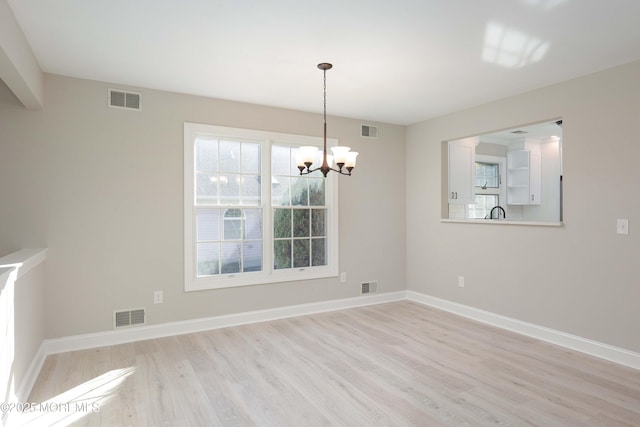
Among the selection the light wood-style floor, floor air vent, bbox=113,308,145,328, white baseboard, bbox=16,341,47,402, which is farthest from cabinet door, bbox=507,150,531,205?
white baseboard, bbox=16,341,47,402

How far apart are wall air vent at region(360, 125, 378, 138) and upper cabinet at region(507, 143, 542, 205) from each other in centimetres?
295

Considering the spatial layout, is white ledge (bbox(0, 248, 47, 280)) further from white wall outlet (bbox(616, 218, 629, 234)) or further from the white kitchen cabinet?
the white kitchen cabinet

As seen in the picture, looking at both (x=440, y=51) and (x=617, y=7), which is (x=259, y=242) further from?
(x=617, y=7)

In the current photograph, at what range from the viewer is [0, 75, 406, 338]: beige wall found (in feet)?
11.2

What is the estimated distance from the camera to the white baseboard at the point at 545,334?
3.29 m

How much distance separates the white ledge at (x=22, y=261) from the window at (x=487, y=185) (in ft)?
19.5

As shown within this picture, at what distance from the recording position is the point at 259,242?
4.60 metres

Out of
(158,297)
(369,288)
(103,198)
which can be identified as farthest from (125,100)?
(369,288)

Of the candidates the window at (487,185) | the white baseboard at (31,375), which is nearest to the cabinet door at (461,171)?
the window at (487,185)

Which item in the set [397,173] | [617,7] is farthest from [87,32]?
[397,173]

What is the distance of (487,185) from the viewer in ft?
21.7

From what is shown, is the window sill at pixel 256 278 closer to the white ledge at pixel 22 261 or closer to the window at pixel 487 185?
the white ledge at pixel 22 261

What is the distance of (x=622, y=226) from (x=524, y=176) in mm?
3520

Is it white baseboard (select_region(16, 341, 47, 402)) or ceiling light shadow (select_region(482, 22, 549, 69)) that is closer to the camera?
white baseboard (select_region(16, 341, 47, 402))
